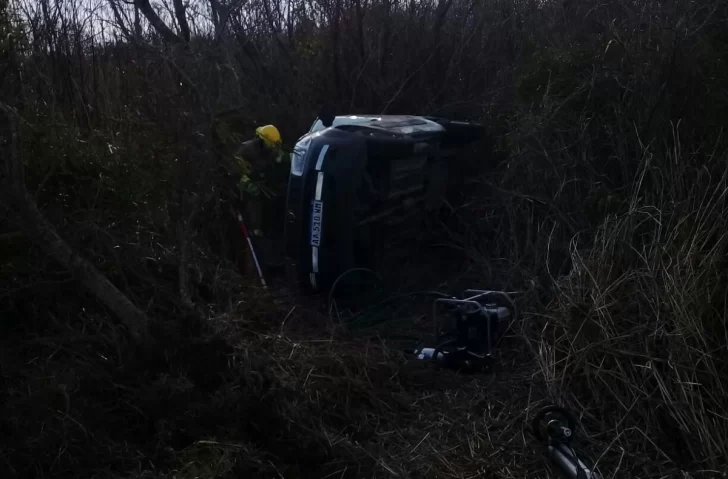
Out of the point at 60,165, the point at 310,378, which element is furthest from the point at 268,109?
the point at 310,378

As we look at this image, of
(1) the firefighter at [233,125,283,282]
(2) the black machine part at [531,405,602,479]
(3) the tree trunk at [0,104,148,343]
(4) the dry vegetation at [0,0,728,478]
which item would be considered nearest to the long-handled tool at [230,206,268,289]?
→ (1) the firefighter at [233,125,283,282]

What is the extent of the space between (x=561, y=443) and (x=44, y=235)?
273 centimetres

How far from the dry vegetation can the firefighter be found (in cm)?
30

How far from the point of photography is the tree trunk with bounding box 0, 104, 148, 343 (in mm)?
4066

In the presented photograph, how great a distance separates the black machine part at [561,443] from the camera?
340 cm

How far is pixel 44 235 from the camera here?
4191 mm

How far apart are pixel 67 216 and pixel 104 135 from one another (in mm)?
738

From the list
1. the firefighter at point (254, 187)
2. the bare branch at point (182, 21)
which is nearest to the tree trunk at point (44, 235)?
the firefighter at point (254, 187)

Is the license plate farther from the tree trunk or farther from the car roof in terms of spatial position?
the tree trunk

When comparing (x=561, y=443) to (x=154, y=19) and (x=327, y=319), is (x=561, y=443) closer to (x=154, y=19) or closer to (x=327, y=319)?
(x=327, y=319)

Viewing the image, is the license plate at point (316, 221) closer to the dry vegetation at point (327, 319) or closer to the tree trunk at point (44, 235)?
the dry vegetation at point (327, 319)

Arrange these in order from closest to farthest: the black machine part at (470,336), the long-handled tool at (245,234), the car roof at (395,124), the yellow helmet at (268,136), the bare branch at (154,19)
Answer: the black machine part at (470,336), the long-handled tool at (245,234), the car roof at (395,124), the yellow helmet at (268,136), the bare branch at (154,19)

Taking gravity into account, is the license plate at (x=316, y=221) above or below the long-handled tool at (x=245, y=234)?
above

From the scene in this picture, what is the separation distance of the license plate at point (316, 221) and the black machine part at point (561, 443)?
2281 millimetres
